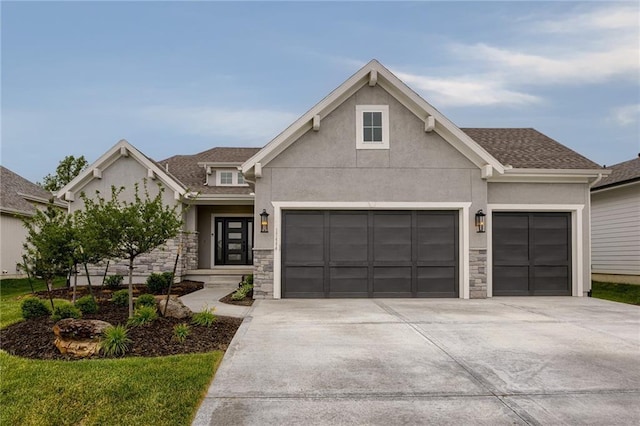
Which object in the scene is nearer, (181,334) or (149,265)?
(181,334)

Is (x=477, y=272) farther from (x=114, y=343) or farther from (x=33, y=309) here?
(x=33, y=309)

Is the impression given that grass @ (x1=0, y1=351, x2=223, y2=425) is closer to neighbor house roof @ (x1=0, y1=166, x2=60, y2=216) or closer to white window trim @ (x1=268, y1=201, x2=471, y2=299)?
white window trim @ (x1=268, y1=201, x2=471, y2=299)

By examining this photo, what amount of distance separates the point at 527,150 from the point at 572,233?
2861 mm

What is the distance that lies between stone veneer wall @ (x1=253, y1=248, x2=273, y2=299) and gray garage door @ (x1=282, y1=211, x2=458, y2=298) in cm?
37

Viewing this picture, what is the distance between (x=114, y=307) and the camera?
9141 millimetres

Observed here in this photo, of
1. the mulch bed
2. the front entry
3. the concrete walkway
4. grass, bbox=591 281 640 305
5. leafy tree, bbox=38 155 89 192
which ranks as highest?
leafy tree, bbox=38 155 89 192

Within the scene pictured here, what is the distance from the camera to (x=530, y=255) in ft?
37.7

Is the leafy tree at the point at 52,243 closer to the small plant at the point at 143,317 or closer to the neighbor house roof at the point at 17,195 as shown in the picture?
the small plant at the point at 143,317

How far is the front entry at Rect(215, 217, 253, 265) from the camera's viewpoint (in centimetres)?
1658

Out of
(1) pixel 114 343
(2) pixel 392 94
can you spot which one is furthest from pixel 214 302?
(2) pixel 392 94

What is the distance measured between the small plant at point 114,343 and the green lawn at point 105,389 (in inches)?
12.6

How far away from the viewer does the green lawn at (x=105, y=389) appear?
378 centimetres

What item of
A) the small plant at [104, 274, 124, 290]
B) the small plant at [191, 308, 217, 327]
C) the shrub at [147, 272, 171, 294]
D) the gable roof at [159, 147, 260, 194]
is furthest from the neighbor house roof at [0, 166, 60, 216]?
the small plant at [191, 308, 217, 327]

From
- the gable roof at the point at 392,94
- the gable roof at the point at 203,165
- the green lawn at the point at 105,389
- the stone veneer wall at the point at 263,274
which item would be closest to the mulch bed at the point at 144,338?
the green lawn at the point at 105,389
